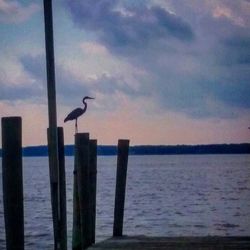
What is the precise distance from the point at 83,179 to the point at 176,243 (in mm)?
1853

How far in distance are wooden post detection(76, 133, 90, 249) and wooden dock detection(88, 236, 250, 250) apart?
301 mm

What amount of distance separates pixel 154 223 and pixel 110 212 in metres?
5.12

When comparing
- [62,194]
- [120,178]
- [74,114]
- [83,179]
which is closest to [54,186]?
[62,194]

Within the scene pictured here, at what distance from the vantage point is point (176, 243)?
8867 mm

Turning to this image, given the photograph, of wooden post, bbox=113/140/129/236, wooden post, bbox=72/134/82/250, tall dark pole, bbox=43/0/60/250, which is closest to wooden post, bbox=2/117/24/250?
tall dark pole, bbox=43/0/60/250

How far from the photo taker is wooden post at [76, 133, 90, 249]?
8539mm

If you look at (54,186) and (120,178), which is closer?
(54,186)

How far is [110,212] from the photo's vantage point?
27.8 meters

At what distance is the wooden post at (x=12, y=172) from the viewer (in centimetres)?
567

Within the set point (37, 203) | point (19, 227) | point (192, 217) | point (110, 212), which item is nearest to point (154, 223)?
point (192, 217)

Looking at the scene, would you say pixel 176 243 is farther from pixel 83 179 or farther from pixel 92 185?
pixel 83 179

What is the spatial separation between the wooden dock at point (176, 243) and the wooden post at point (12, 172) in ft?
9.52

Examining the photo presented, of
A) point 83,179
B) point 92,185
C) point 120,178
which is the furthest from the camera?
point 120,178

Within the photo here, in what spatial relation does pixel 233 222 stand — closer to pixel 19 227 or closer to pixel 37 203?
pixel 37 203
